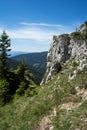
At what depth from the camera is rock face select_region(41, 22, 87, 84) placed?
53.3m

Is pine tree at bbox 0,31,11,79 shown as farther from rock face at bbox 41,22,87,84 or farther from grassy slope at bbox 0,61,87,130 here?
grassy slope at bbox 0,61,87,130

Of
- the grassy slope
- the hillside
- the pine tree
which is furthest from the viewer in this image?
the pine tree

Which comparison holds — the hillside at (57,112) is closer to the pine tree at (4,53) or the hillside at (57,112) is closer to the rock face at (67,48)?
the rock face at (67,48)

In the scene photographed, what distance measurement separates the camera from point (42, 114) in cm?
2483

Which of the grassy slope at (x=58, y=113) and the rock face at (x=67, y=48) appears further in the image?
the rock face at (x=67, y=48)

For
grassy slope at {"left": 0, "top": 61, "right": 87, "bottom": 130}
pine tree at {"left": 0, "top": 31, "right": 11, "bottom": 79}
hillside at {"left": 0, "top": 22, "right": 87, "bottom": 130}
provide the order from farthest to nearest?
pine tree at {"left": 0, "top": 31, "right": 11, "bottom": 79} → hillside at {"left": 0, "top": 22, "right": 87, "bottom": 130} → grassy slope at {"left": 0, "top": 61, "right": 87, "bottom": 130}

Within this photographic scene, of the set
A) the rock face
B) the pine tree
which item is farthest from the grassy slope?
the pine tree

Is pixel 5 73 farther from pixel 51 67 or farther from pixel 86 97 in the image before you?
pixel 86 97

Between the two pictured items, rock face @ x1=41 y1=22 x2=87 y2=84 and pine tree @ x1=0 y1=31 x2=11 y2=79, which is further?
pine tree @ x1=0 y1=31 x2=11 y2=79

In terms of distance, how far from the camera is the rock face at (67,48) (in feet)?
175

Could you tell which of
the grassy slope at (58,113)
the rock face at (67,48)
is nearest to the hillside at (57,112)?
the grassy slope at (58,113)

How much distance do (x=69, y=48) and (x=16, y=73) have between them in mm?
Answer: 17122

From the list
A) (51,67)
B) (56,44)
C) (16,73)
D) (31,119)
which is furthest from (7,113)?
(16,73)

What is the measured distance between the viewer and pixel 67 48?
5825 cm
